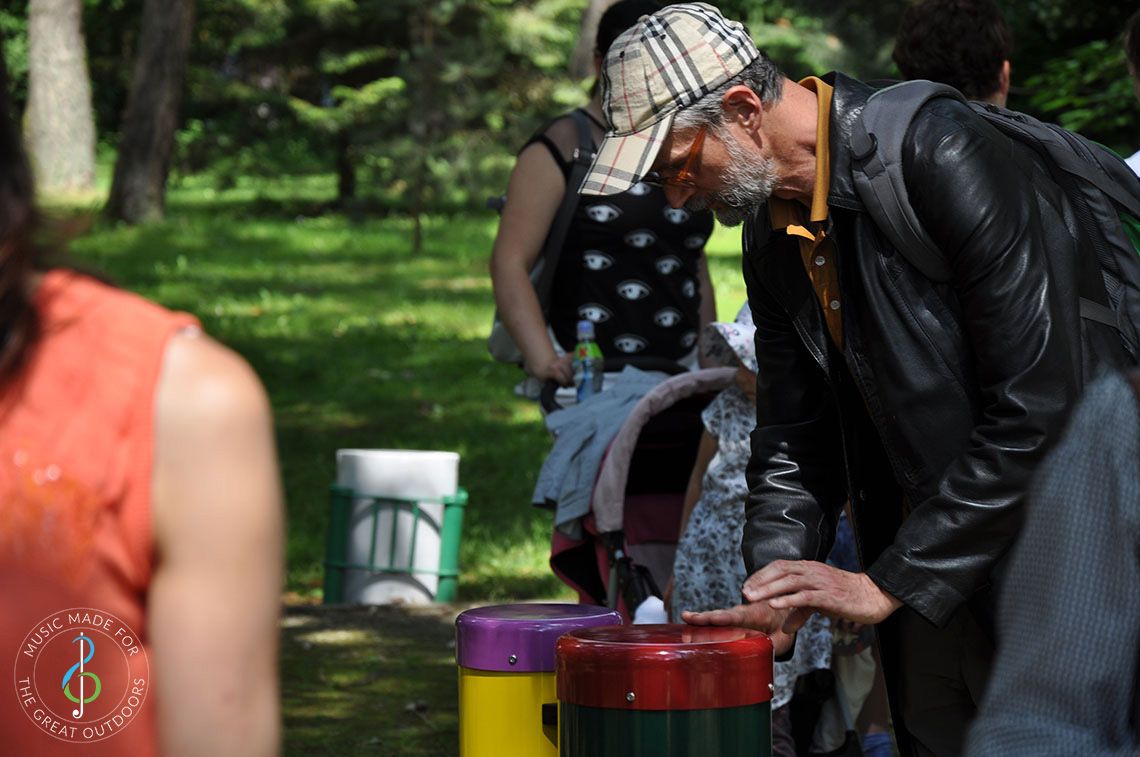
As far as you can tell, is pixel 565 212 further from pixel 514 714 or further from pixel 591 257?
pixel 514 714

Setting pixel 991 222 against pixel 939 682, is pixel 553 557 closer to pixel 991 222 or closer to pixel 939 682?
pixel 939 682

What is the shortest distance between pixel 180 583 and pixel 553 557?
4156 millimetres

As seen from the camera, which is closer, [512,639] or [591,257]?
[512,639]

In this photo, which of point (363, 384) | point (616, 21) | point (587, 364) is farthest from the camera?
point (363, 384)

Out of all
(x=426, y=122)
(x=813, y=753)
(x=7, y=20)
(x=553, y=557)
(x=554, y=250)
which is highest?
(x=7, y=20)

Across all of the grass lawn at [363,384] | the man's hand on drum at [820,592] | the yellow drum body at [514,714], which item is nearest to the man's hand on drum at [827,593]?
the man's hand on drum at [820,592]

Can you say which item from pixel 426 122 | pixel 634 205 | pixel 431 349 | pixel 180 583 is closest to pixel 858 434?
pixel 180 583

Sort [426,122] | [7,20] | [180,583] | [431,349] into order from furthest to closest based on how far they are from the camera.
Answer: [7,20] → [426,122] → [431,349] → [180,583]

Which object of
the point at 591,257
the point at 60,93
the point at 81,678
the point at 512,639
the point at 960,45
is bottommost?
the point at 512,639

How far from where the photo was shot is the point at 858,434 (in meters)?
3.37

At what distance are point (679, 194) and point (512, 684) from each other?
4.05 ft

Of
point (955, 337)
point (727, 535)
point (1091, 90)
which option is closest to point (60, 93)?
point (1091, 90)

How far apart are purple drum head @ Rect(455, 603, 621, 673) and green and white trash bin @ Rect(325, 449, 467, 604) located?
3966mm

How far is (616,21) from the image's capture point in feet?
17.8
